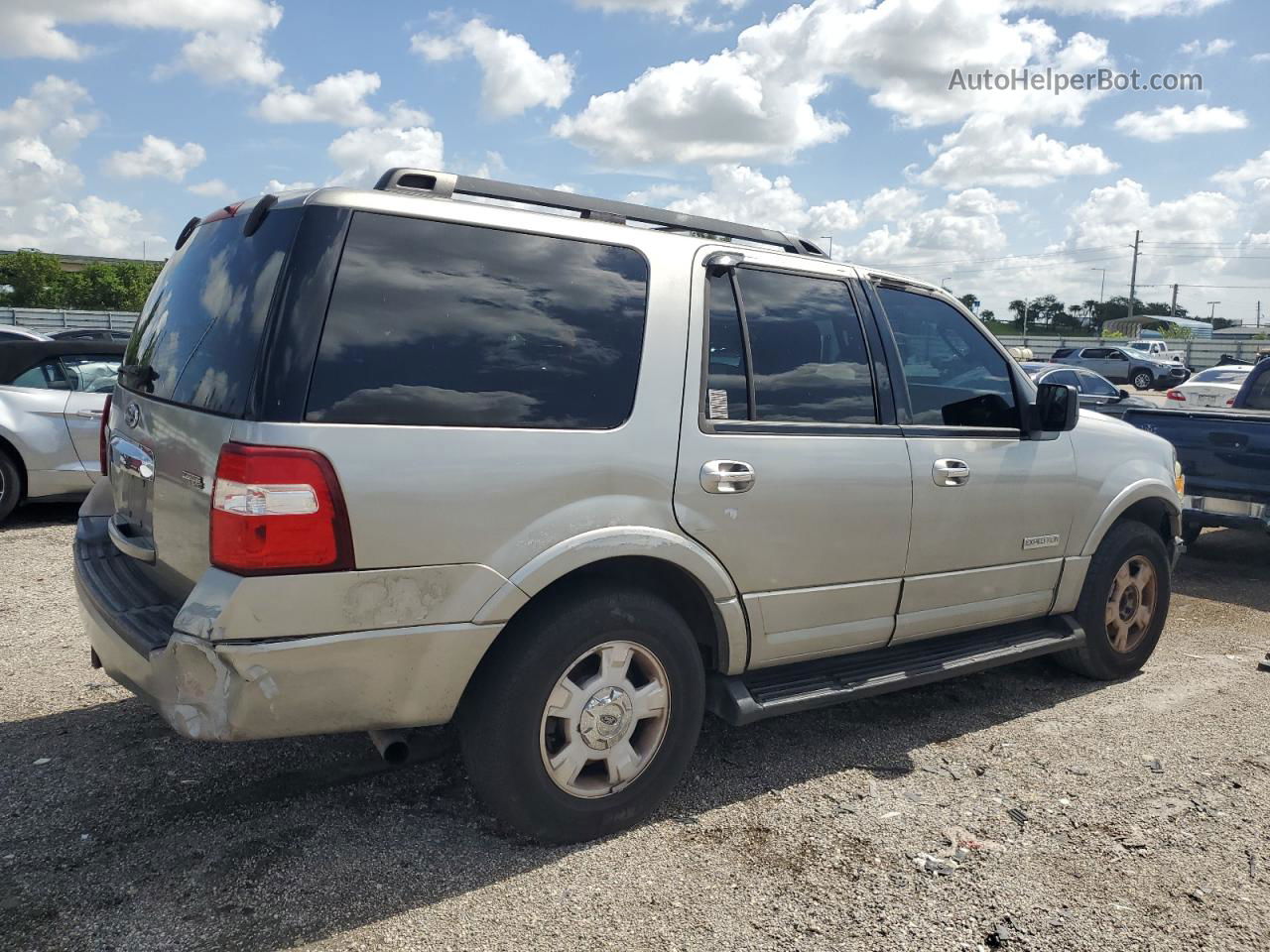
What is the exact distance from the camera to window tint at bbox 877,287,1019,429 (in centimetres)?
409

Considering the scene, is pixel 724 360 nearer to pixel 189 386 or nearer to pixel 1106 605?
pixel 189 386

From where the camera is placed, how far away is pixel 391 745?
2973 millimetres

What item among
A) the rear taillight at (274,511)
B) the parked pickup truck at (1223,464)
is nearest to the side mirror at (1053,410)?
the rear taillight at (274,511)

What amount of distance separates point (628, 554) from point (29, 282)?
7843 centimetres

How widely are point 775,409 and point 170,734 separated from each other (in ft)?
8.78

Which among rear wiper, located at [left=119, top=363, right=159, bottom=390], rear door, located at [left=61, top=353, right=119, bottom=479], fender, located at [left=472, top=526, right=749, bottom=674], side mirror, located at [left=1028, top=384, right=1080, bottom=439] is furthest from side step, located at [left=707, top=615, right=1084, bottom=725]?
rear door, located at [left=61, top=353, right=119, bottom=479]

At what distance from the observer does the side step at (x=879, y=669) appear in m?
3.53

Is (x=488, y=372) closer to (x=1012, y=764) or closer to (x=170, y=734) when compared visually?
(x=170, y=734)

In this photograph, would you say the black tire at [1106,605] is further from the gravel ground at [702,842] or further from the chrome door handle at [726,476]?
the chrome door handle at [726,476]

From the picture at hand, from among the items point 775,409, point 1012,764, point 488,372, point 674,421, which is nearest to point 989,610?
point 1012,764

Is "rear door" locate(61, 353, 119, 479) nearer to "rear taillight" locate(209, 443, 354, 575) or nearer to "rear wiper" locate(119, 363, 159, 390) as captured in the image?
"rear wiper" locate(119, 363, 159, 390)

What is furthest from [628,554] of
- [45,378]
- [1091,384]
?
[1091,384]

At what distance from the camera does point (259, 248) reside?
9.45 ft

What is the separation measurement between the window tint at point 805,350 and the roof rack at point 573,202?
29cm
